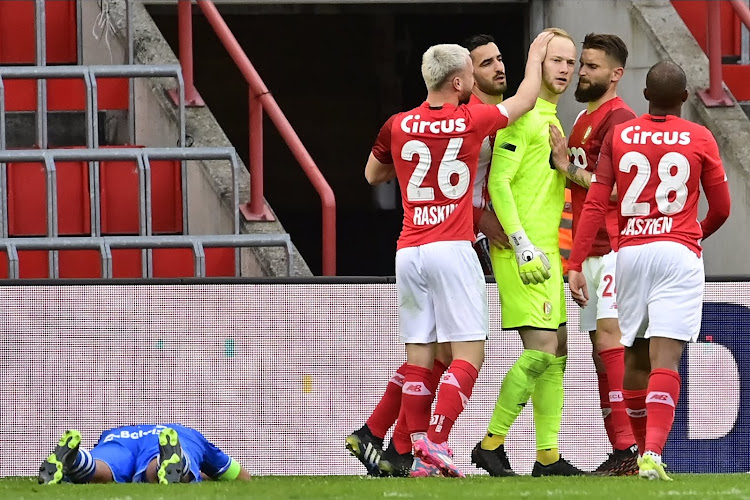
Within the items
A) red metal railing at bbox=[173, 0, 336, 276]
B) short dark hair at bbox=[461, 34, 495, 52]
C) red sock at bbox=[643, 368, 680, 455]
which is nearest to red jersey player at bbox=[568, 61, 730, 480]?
red sock at bbox=[643, 368, 680, 455]

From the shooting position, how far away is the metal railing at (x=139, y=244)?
394 inches

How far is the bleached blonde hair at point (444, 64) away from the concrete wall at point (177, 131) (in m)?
2.91

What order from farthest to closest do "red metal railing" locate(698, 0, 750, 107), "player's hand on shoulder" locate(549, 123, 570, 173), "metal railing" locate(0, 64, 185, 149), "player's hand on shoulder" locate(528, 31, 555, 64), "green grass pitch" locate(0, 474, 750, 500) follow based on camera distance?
"red metal railing" locate(698, 0, 750, 107)
"metal railing" locate(0, 64, 185, 149)
"player's hand on shoulder" locate(549, 123, 570, 173)
"player's hand on shoulder" locate(528, 31, 555, 64)
"green grass pitch" locate(0, 474, 750, 500)

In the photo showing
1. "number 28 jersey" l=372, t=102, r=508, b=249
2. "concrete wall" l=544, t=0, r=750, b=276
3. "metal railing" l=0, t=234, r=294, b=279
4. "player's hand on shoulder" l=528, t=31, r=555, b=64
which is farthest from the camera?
"concrete wall" l=544, t=0, r=750, b=276

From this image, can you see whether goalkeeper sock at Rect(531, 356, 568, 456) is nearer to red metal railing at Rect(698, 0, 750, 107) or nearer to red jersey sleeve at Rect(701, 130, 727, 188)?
red jersey sleeve at Rect(701, 130, 727, 188)

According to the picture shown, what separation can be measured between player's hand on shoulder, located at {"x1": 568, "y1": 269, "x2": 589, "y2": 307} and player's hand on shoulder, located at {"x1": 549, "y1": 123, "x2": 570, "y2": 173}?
60 cm

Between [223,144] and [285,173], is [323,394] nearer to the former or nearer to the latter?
[223,144]

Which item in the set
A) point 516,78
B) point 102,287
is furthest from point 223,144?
point 516,78

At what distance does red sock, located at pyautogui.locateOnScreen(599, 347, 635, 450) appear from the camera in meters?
8.39

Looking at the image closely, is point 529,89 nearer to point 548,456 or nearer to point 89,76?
point 548,456

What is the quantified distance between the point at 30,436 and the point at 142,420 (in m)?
0.60

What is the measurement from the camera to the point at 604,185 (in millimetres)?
7887

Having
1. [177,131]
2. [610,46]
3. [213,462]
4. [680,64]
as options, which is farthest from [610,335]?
[680,64]

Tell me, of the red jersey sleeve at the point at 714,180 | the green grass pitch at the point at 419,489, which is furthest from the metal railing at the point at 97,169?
the red jersey sleeve at the point at 714,180
